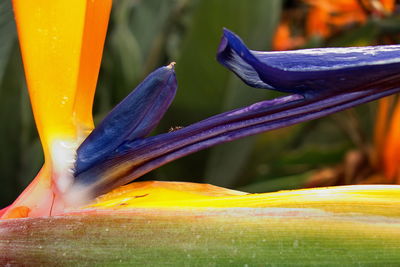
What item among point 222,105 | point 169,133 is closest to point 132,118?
point 169,133

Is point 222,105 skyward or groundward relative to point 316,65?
groundward

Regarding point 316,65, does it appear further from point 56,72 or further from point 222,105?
point 222,105

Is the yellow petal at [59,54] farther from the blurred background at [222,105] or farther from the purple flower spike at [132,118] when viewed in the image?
the blurred background at [222,105]

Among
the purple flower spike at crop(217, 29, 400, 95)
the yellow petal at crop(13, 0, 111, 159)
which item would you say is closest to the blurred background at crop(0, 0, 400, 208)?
the yellow petal at crop(13, 0, 111, 159)

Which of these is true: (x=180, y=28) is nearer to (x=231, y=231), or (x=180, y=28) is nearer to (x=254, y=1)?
(x=254, y=1)

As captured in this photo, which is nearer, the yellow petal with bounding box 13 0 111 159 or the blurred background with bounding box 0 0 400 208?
the yellow petal with bounding box 13 0 111 159

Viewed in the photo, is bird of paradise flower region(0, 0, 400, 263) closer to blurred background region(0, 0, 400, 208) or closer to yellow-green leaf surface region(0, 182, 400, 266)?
yellow-green leaf surface region(0, 182, 400, 266)

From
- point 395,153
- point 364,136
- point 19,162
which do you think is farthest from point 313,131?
point 19,162
